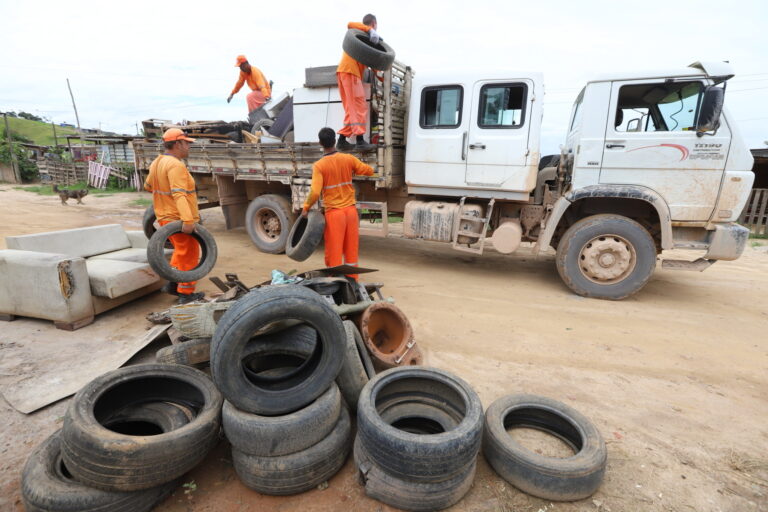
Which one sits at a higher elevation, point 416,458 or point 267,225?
point 267,225

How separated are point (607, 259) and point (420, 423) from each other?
3.61 m

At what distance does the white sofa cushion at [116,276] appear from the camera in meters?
3.76

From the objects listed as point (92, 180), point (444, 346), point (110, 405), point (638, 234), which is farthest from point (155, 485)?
point (92, 180)

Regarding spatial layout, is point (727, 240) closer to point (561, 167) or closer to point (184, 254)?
point (561, 167)

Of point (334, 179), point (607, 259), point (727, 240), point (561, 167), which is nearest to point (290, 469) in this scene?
point (334, 179)

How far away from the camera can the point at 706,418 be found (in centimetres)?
264

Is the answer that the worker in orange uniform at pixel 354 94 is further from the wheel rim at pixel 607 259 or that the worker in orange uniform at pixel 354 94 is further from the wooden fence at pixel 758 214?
the wooden fence at pixel 758 214

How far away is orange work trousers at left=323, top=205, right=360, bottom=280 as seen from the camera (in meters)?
4.52

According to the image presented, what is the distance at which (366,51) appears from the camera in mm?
4875

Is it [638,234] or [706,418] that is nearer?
[706,418]

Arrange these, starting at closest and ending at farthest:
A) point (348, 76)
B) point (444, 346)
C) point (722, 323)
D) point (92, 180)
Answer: point (444, 346)
point (722, 323)
point (348, 76)
point (92, 180)

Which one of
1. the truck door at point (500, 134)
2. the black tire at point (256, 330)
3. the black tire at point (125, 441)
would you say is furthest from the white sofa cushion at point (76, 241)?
the truck door at point (500, 134)

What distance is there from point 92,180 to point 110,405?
2210 cm

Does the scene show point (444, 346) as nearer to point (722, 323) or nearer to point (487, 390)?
point (487, 390)
